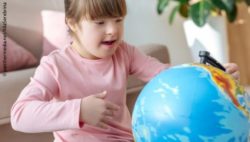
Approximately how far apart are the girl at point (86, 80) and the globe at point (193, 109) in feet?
0.47

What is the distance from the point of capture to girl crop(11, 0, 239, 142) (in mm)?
1019

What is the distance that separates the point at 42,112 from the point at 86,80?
0.66 ft

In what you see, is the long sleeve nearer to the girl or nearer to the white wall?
the girl

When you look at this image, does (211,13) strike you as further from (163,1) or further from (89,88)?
(89,88)

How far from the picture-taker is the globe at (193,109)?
834 millimetres

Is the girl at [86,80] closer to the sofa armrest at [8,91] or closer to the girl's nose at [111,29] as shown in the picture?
the girl's nose at [111,29]

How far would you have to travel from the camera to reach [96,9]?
3.65 feet

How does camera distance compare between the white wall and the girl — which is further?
the white wall

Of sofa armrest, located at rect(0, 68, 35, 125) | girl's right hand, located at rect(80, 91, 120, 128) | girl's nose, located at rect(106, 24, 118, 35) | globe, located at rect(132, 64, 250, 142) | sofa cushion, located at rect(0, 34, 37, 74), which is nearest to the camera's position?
globe, located at rect(132, 64, 250, 142)

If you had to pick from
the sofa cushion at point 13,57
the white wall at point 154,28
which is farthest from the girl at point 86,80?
the white wall at point 154,28

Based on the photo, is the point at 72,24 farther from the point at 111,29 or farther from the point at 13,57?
the point at 13,57

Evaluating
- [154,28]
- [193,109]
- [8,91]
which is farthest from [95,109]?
[154,28]

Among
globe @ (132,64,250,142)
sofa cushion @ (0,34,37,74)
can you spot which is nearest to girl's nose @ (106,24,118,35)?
globe @ (132,64,250,142)

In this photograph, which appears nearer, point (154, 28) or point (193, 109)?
point (193, 109)
